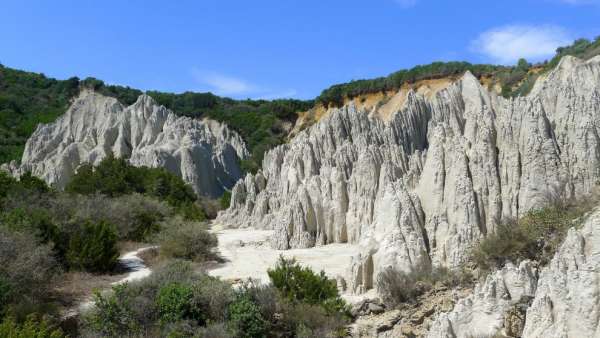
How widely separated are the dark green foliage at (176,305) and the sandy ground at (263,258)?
3284 millimetres

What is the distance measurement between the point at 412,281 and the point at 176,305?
4529 mm

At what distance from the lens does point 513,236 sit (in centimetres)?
1126

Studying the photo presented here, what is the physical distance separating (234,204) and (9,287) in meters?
20.3

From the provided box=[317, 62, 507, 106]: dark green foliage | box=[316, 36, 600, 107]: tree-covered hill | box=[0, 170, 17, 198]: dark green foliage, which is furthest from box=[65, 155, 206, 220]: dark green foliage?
box=[317, 62, 507, 106]: dark green foliage

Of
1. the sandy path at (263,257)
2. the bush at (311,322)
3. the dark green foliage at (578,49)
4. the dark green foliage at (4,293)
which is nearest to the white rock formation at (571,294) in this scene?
the bush at (311,322)

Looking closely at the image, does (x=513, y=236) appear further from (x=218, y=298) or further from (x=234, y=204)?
(x=234, y=204)

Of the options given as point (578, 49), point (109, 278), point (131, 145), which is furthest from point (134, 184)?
point (578, 49)

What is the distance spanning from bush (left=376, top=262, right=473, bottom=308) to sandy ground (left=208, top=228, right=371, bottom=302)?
92 centimetres

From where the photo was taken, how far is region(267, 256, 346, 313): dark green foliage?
11959 mm

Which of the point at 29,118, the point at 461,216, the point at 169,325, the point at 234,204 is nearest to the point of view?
the point at 169,325

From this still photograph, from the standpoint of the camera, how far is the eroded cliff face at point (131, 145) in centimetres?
4175

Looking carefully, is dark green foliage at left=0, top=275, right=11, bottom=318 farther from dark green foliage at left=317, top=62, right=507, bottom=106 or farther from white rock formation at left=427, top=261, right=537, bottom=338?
dark green foliage at left=317, top=62, right=507, bottom=106

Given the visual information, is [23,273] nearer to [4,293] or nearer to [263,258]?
[4,293]

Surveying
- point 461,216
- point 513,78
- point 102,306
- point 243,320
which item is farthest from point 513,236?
point 513,78
